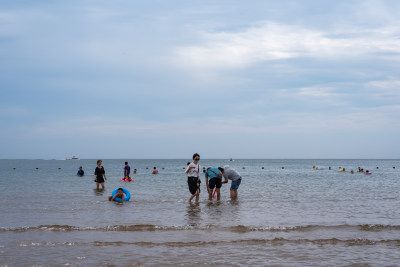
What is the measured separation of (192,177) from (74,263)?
7757 millimetres

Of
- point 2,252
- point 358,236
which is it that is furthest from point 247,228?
point 2,252

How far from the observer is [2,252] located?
24.9 feet

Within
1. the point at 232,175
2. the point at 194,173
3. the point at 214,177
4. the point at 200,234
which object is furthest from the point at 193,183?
the point at 200,234

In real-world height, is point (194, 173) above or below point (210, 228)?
above

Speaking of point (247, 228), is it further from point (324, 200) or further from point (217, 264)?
point (324, 200)

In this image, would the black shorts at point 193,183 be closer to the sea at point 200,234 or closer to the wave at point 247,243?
the sea at point 200,234

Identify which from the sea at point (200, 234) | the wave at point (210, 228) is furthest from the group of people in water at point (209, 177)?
the wave at point (210, 228)

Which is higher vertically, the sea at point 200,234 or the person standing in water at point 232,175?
the person standing in water at point 232,175

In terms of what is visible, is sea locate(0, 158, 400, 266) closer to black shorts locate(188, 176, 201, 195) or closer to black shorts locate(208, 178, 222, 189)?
black shorts locate(188, 176, 201, 195)

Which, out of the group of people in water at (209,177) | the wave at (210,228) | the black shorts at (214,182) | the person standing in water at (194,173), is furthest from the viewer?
the black shorts at (214,182)

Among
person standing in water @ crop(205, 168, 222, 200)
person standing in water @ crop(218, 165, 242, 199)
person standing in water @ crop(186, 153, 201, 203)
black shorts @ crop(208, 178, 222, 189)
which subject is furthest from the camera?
person standing in water @ crop(218, 165, 242, 199)

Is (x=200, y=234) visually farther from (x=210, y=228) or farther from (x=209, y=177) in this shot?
(x=209, y=177)

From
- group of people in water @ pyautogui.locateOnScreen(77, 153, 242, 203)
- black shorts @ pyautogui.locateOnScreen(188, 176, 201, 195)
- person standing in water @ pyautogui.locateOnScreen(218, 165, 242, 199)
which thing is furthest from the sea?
person standing in water @ pyautogui.locateOnScreen(218, 165, 242, 199)

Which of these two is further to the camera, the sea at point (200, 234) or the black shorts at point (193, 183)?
the black shorts at point (193, 183)
